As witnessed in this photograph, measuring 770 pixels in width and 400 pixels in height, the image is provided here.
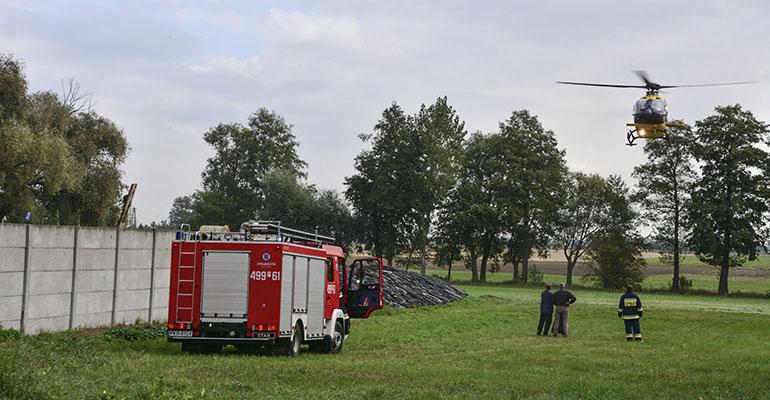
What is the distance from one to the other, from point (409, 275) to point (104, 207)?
947 inches

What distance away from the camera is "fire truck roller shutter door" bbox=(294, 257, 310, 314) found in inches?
855

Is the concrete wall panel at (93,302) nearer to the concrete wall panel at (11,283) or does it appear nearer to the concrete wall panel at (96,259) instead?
the concrete wall panel at (96,259)

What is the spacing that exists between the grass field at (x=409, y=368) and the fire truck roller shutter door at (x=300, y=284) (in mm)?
1188

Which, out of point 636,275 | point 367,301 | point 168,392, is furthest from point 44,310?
point 636,275

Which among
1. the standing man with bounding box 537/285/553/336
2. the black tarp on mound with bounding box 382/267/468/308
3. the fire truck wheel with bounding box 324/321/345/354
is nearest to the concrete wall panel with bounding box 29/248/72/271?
the fire truck wheel with bounding box 324/321/345/354

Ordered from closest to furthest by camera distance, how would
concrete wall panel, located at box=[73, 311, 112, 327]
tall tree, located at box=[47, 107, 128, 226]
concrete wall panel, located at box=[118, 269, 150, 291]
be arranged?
concrete wall panel, located at box=[73, 311, 112, 327] → concrete wall panel, located at box=[118, 269, 150, 291] → tall tree, located at box=[47, 107, 128, 226]

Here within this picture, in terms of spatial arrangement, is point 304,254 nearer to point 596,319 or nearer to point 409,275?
point 596,319

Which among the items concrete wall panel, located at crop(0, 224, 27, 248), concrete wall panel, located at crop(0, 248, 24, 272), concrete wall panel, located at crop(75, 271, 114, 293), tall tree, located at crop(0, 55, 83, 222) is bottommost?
concrete wall panel, located at crop(75, 271, 114, 293)

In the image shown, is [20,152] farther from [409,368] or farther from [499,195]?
[499,195]

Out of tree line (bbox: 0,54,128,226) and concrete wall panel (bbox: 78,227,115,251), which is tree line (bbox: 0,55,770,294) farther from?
concrete wall panel (bbox: 78,227,115,251)

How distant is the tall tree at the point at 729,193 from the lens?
264ft

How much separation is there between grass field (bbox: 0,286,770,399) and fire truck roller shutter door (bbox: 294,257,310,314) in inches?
46.8

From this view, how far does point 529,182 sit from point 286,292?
7504cm

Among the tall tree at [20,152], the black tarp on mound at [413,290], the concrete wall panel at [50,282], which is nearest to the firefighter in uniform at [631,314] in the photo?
the black tarp on mound at [413,290]
